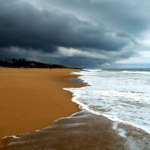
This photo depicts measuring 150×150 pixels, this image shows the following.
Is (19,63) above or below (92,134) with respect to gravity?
above

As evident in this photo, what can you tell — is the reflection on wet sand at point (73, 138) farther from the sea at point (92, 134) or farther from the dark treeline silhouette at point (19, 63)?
the dark treeline silhouette at point (19, 63)

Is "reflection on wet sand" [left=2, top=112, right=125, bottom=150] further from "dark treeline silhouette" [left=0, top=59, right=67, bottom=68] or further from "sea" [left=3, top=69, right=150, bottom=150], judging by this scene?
"dark treeline silhouette" [left=0, top=59, right=67, bottom=68]

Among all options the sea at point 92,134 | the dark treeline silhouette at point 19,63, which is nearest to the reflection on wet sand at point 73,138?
the sea at point 92,134

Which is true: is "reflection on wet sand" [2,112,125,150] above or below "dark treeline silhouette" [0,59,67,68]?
below

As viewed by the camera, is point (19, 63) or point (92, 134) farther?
point (19, 63)

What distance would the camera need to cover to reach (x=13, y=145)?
6.74ft

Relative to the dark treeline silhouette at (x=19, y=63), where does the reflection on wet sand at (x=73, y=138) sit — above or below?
below

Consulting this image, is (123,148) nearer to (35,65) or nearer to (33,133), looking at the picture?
(33,133)

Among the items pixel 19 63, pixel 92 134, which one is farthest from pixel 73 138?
pixel 19 63

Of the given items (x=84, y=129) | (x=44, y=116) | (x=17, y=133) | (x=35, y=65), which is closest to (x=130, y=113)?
(x=84, y=129)

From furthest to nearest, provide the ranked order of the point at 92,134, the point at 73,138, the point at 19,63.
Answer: the point at 19,63 → the point at 92,134 → the point at 73,138

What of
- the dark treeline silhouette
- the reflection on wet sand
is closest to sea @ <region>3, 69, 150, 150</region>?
the reflection on wet sand

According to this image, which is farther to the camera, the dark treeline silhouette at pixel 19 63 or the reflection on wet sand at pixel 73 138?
the dark treeline silhouette at pixel 19 63

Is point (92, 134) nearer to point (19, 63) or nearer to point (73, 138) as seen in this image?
point (73, 138)
